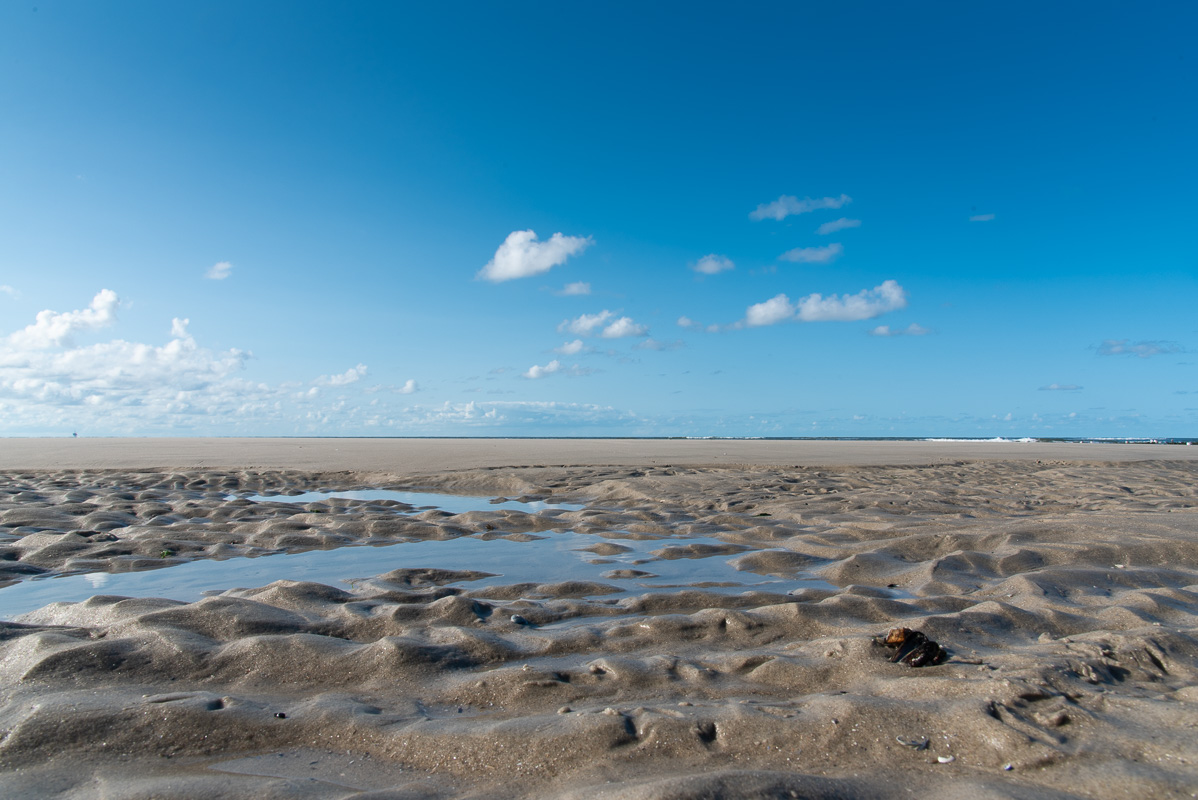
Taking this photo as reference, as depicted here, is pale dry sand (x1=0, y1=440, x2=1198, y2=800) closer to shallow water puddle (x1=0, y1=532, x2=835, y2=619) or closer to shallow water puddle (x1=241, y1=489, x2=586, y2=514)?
shallow water puddle (x1=0, y1=532, x2=835, y2=619)

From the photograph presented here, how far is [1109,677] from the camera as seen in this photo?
309 centimetres

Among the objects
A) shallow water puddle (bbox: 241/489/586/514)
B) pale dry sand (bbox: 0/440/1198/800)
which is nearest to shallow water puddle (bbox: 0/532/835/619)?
pale dry sand (bbox: 0/440/1198/800)

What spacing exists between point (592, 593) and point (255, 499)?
8.53 m

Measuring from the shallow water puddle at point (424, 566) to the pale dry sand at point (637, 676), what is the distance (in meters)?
0.15

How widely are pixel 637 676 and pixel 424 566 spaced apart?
3.33 metres

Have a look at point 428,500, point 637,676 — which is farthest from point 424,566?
point 428,500

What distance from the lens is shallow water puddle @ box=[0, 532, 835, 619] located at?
16.8 feet

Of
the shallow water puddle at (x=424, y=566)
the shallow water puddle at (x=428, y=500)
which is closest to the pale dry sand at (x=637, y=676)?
the shallow water puddle at (x=424, y=566)

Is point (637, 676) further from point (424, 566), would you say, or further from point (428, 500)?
point (428, 500)

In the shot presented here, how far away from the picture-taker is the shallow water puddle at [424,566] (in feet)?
16.8

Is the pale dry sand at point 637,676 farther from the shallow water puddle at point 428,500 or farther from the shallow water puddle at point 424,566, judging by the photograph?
the shallow water puddle at point 428,500

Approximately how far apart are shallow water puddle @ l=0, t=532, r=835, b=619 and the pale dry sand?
15 centimetres

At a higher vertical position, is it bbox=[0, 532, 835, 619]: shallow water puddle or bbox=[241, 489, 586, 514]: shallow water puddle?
bbox=[241, 489, 586, 514]: shallow water puddle

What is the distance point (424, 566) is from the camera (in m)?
6.04
